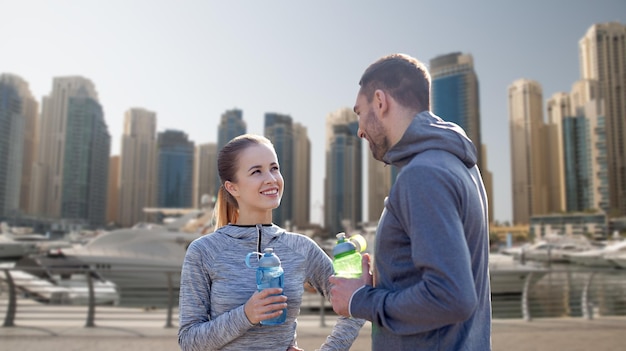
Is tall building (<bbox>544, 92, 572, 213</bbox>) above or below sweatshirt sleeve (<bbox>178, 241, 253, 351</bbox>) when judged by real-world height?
above

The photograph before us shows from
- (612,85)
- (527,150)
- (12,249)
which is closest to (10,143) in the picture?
(12,249)

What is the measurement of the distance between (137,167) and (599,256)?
8846cm

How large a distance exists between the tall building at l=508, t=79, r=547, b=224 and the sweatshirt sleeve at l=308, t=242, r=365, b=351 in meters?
106

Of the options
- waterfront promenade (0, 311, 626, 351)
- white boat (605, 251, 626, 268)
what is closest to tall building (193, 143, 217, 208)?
white boat (605, 251, 626, 268)

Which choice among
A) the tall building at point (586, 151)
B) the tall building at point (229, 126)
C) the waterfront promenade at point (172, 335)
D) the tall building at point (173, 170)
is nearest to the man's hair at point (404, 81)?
the waterfront promenade at point (172, 335)

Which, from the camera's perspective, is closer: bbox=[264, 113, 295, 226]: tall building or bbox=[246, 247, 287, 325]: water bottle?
bbox=[246, 247, 287, 325]: water bottle

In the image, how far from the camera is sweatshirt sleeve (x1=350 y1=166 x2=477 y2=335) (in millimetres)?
1270

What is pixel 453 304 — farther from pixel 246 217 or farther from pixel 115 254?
pixel 115 254

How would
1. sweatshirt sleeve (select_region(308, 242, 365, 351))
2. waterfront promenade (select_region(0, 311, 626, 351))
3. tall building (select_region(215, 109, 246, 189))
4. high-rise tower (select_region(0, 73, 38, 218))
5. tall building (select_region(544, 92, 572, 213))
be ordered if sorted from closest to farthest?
sweatshirt sleeve (select_region(308, 242, 365, 351)) → waterfront promenade (select_region(0, 311, 626, 351)) → high-rise tower (select_region(0, 73, 38, 218)) → tall building (select_region(544, 92, 572, 213)) → tall building (select_region(215, 109, 246, 189))

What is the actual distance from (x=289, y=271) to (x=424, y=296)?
2.77 feet

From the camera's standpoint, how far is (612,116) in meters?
83.8

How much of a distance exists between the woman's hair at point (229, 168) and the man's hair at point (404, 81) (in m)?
0.79

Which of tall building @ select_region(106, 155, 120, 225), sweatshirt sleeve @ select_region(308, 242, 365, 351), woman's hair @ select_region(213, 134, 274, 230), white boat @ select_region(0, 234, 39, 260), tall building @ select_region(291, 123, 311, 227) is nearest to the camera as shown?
sweatshirt sleeve @ select_region(308, 242, 365, 351)

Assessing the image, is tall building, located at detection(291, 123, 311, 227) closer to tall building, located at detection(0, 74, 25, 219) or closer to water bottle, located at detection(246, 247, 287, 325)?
tall building, located at detection(0, 74, 25, 219)
